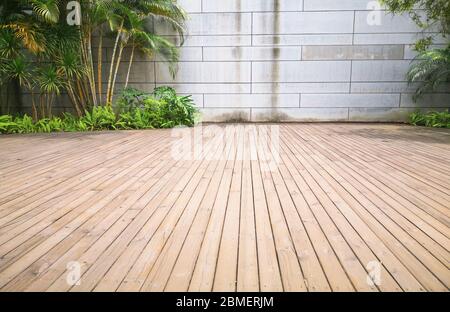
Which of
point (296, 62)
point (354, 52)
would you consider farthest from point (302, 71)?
point (354, 52)

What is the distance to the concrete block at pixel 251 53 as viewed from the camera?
779cm

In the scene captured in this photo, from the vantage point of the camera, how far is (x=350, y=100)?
7871 mm

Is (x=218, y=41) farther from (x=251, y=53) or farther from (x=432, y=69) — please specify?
(x=432, y=69)

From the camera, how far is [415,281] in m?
→ 1.41

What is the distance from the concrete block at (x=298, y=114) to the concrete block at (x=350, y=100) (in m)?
0.15

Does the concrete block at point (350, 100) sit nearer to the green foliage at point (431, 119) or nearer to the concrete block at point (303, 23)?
the green foliage at point (431, 119)

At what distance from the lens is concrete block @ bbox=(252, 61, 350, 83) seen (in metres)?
7.76

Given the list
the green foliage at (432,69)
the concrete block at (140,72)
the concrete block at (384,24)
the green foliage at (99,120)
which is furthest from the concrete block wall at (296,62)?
the green foliage at (99,120)

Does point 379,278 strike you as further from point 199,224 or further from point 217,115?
point 217,115

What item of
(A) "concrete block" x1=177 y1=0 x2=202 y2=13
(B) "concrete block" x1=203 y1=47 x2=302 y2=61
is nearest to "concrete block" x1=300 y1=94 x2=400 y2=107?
(B) "concrete block" x1=203 y1=47 x2=302 y2=61

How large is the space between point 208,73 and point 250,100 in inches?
48.8

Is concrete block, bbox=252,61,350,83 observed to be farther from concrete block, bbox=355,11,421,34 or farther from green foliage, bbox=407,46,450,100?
green foliage, bbox=407,46,450,100
